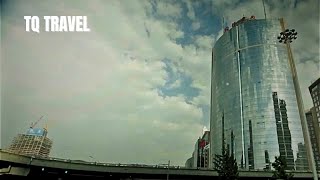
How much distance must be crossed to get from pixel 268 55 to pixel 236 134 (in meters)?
43.5

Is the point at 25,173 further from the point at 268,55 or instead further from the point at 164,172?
the point at 268,55

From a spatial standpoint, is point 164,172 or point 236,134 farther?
point 236,134

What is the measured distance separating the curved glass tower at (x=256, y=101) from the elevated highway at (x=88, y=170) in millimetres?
62338

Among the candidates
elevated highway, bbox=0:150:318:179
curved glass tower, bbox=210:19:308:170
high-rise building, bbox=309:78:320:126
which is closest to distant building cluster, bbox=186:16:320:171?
curved glass tower, bbox=210:19:308:170

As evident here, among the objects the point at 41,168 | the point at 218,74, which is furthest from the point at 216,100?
the point at 41,168

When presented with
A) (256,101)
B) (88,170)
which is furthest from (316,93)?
(88,170)

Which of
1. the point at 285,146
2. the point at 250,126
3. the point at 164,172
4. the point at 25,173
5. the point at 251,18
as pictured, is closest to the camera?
the point at 25,173

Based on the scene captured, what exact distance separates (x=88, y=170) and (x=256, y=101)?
10422 cm

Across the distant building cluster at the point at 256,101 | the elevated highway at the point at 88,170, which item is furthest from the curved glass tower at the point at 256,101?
the elevated highway at the point at 88,170

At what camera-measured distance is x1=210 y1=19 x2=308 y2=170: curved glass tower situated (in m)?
141

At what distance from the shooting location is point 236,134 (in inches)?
5999

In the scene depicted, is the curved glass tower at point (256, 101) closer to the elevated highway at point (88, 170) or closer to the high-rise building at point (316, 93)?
the high-rise building at point (316, 93)

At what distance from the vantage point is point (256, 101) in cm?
15138

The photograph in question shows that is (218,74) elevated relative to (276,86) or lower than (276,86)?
elevated
